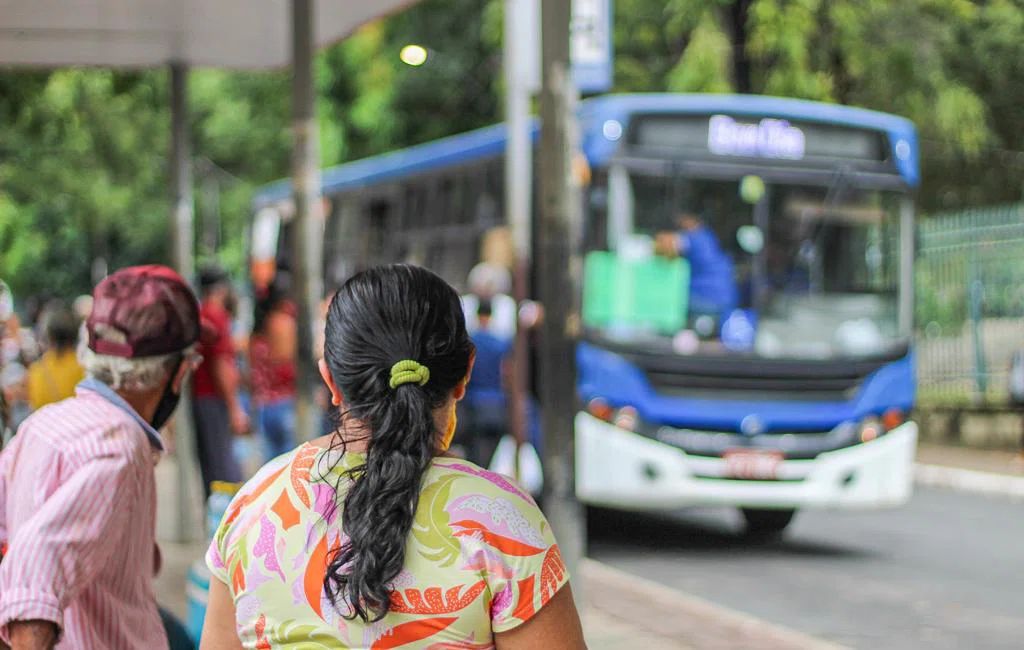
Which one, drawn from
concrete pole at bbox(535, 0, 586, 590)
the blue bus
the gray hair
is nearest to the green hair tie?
the gray hair

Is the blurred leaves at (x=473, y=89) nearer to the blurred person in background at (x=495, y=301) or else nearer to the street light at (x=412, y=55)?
the blurred person in background at (x=495, y=301)

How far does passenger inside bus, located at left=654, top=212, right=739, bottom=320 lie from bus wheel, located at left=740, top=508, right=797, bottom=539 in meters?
2.11

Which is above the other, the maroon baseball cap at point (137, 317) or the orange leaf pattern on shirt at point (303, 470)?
the maroon baseball cap at point (137, 317)

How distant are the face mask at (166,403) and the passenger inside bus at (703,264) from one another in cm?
866

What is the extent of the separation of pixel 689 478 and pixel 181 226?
410 cm

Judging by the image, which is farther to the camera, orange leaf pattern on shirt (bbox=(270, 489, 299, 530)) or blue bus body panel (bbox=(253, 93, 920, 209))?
blue bus body panel (bbox=(253, 93, 920, 209))

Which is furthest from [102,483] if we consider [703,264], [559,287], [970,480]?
[970,480]

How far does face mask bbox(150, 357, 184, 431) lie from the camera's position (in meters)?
3.34

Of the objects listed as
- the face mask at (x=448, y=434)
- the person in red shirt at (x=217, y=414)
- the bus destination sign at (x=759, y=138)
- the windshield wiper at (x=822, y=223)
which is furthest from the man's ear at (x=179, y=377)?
the windshield wiper at (x=822, y=223)

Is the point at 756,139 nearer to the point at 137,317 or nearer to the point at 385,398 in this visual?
the point at 137,317

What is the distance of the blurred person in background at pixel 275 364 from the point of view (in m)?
10.6

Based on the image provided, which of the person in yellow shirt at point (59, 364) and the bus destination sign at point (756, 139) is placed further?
the bus destination sign at point (756, 139)

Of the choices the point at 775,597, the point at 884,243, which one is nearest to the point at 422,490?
the point at 775,597

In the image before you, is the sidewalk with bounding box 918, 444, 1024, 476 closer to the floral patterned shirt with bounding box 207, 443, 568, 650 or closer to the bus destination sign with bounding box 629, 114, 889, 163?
the bus destination sign with bounding box 629, 114, 889, 163
